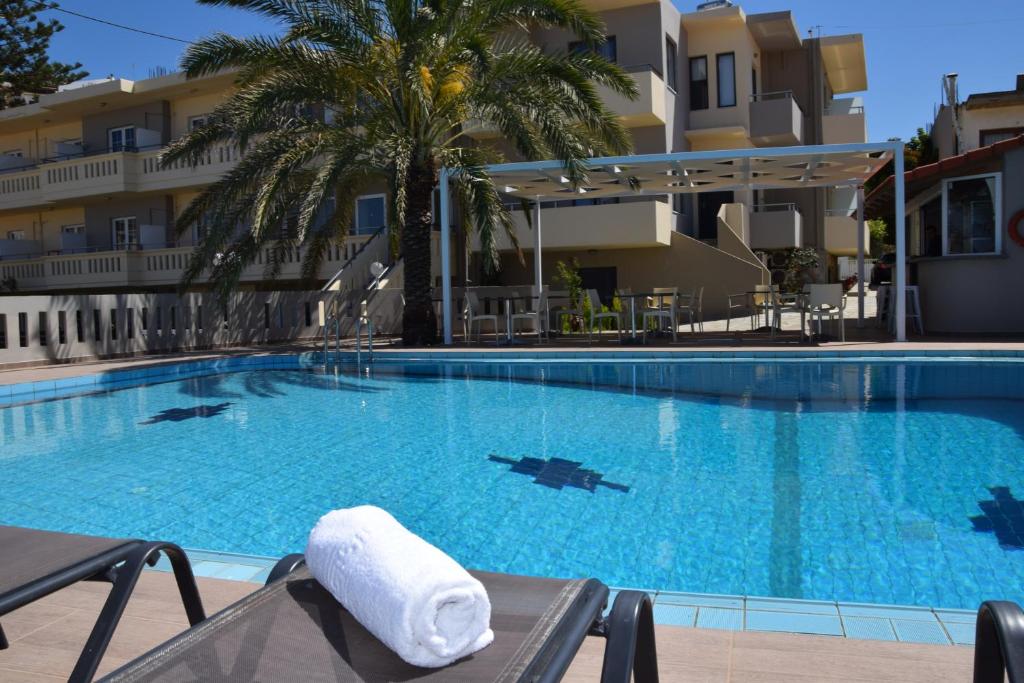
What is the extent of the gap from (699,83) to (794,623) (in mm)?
23950

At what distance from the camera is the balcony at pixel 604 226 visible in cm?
2127

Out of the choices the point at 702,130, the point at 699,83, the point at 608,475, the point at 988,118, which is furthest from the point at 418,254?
the point at 988,118

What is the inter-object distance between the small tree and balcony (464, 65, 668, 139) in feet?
51.3

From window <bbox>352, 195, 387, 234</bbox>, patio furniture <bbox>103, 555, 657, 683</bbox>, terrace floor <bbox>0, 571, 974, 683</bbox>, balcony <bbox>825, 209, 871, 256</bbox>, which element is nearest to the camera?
patio furniture <bbox>103, 555, 657, 683</bbox>

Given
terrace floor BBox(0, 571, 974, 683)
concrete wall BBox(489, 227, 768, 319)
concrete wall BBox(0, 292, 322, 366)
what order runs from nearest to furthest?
terrace floor BBox(0, 571, 974, 683) → concrete wall BBox(0, 292, 322, 366) → concrete wall BBox(489, 227, 768, 319)

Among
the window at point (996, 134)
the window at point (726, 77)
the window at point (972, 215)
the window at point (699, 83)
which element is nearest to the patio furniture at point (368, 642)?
the window at point (972, 215)

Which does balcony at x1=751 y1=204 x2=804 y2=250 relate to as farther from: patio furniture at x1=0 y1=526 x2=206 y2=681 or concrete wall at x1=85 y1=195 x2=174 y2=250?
patio furniture at x1=0 y1=526 x2=206 y2=681

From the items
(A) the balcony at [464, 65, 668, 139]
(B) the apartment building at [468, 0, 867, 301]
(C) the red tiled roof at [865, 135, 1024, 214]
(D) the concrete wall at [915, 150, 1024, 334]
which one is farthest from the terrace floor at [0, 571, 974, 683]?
(B) the apartment building at [468, 0, 867, 301]

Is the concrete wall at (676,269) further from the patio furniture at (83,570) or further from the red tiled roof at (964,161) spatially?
the patio furniture at (83,570)

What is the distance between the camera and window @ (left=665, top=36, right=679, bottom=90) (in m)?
23.4

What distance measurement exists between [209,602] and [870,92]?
35101 millimetres

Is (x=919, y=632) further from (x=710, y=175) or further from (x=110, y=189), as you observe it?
(x=110, y=189)

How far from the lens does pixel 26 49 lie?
2905 cm

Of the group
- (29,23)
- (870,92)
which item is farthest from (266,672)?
(870,92)
